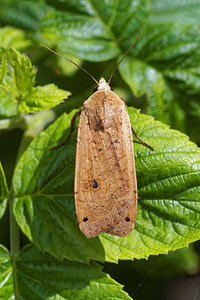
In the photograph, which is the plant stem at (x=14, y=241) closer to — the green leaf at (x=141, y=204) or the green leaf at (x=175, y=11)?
the green leaf at (x=141, y=204)

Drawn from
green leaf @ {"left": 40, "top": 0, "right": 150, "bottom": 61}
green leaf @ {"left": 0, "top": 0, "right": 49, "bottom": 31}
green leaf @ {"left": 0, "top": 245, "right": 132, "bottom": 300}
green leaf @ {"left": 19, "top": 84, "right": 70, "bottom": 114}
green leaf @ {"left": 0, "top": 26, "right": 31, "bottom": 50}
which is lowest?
green leaf @ {"left": 0, "top": 245, "right": 132, "bottom": 300}

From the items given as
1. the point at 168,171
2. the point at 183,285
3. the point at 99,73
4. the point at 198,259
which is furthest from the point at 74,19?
the point at 183,285

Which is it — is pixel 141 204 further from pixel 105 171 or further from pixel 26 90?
pixel 26 90

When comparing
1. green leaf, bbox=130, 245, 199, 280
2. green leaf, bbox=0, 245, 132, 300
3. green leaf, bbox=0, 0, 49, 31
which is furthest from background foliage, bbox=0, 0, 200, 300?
green leaf, bbox=130, 245, 199, 280

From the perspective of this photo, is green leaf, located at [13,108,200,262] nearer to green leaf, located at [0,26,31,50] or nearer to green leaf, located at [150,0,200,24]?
green leaf, located at [0,26,31,50]

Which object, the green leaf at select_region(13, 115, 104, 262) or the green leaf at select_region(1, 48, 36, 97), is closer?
the green leaf at select_region(13, 115, 104, 262)

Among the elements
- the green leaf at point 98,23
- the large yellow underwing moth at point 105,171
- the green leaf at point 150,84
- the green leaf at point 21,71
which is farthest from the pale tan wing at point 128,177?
the green leaf at point 98,23

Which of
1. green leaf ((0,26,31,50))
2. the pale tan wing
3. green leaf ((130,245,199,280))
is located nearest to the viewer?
the pale tan wing
